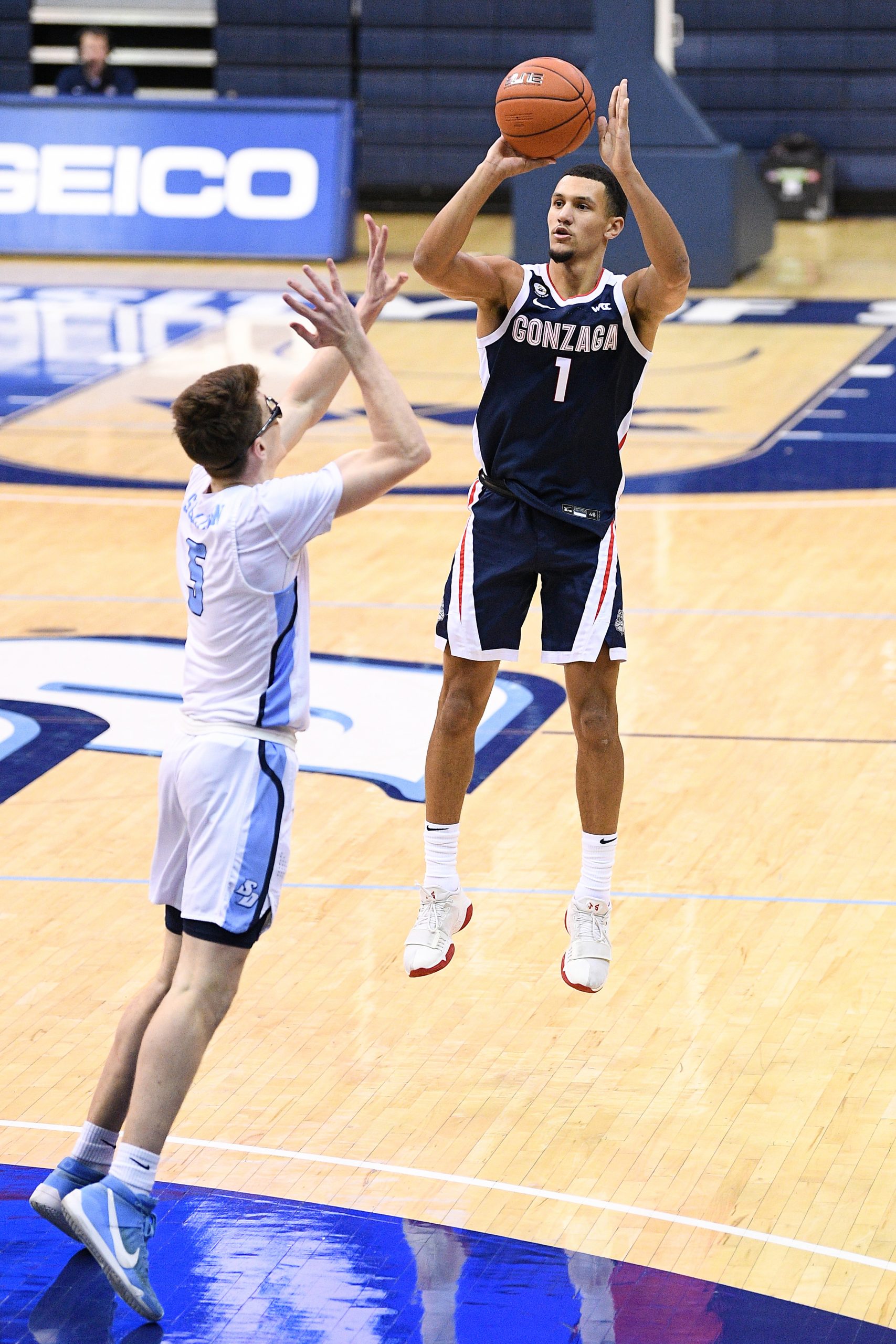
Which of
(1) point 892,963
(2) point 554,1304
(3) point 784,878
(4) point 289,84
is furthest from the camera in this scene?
(4) point 289,84

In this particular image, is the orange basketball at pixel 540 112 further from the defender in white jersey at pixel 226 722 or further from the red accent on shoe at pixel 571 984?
the red accent on shoe at pixel 571 984

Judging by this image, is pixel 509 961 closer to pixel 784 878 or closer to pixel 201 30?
pixel 784 878

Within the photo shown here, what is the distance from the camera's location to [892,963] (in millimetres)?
6652

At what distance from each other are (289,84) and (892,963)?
66.1 feet

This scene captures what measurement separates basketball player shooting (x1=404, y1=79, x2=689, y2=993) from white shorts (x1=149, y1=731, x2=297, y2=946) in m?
1.28

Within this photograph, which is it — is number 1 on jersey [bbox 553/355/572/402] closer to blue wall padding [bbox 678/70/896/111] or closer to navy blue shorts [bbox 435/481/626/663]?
navy blue shorts [bbox 435/481/626/663]

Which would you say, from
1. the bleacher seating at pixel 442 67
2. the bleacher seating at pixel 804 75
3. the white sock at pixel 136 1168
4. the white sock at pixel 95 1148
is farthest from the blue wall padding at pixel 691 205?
the white sock at pixel 136 1168

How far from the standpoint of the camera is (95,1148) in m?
4.91

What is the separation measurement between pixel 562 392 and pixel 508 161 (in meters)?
0.70

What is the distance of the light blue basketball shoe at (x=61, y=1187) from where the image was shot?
15.6 ft

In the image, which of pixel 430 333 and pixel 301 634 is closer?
pixel 301 634

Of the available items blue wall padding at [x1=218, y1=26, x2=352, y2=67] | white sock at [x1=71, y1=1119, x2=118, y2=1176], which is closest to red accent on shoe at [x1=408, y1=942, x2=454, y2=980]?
white sock at [x1=71, y1=1119, x2=118, y2=1176]

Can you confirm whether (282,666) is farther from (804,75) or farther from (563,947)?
(804,75)

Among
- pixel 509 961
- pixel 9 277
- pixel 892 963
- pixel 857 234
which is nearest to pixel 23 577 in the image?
pixel 509 961
